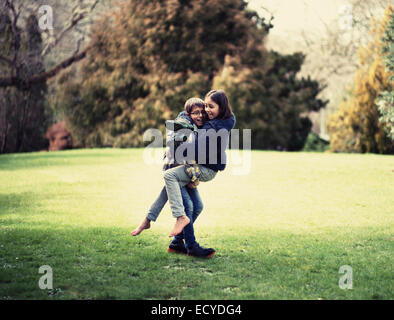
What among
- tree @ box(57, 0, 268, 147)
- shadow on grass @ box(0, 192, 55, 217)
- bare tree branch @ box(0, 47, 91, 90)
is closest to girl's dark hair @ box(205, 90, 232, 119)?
shadow on grass @ box(0, 192, 55, 217)

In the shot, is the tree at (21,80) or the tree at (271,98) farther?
the tree at (21,80)

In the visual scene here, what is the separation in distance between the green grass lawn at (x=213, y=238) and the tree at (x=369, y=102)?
851cm

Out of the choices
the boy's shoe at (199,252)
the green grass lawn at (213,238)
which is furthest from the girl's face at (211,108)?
the green grass lawn at (213,238)

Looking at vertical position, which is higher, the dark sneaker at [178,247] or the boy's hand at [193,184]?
the boy's hand at [193,184]

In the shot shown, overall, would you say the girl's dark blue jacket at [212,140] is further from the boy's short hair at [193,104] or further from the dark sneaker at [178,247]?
the dark sneaker at [178,247]

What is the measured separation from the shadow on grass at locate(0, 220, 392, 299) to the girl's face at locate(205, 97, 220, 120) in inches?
60.9

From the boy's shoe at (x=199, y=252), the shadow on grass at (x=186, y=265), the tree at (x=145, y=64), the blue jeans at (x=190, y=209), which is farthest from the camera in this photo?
the tree at (x=145, y=64)

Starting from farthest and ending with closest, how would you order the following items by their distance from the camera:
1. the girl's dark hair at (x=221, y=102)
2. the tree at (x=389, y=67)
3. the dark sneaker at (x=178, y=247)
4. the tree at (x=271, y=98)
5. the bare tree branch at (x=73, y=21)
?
the bare tree branch at (x=73, y=21) → the tree at (x=271, y=98) → the tree at (x=389, y=67) → the dark sneaker at (x=178, y=247) → the girl's dark hair at (x=221, y=102)

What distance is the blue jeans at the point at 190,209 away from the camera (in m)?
4.84

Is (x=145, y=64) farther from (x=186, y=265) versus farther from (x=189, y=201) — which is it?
(x=186, y=265)

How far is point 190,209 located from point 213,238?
1327mm

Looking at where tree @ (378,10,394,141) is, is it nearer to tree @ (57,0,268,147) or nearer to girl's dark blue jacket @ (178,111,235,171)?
tree @ (57,0,268,147)

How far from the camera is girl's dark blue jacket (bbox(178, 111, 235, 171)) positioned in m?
4.66
